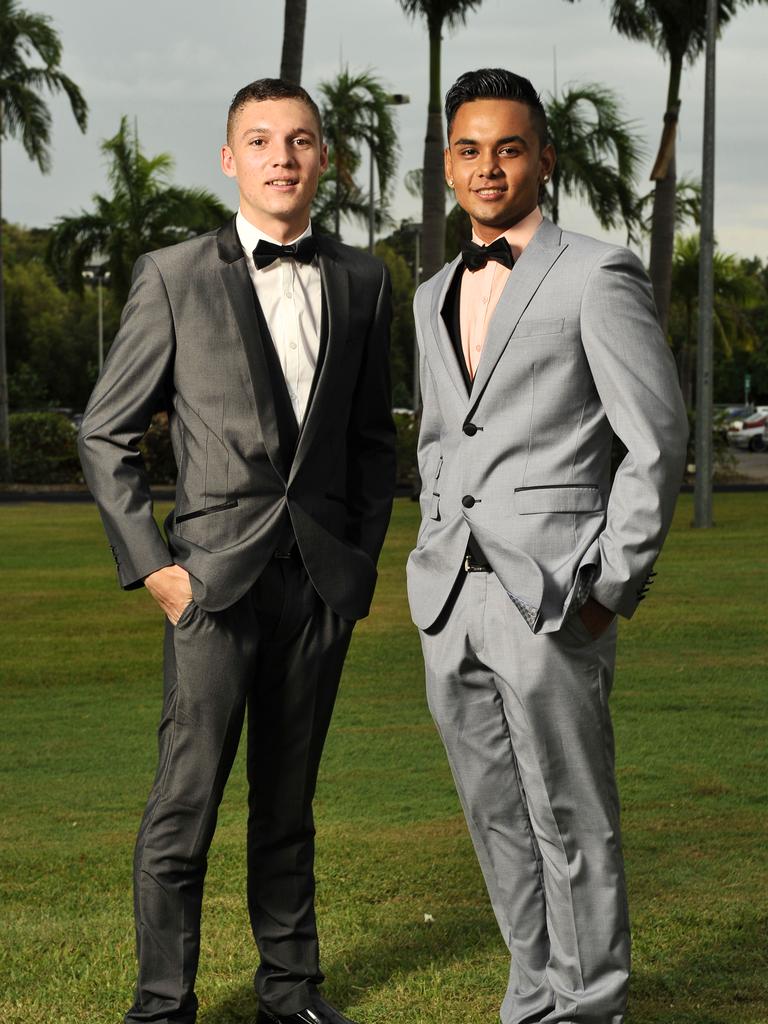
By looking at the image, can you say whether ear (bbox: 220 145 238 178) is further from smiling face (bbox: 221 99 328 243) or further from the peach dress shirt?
the peach dress shirt

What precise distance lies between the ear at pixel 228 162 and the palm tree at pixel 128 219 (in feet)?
115

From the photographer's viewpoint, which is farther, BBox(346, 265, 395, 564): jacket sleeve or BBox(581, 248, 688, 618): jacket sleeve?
BBox(346, 265, 395, 564): jacket sleeve

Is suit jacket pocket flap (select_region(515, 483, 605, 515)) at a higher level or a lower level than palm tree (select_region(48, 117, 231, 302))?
lower

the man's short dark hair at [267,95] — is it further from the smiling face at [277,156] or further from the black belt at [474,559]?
the black belt at [474,559]

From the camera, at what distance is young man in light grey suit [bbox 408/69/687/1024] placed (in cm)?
340

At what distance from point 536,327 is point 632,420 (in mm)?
329

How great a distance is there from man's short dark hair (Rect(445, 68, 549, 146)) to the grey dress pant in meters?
1.12

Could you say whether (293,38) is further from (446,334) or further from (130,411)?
(446,334)

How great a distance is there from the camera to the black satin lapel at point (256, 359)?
3.83m

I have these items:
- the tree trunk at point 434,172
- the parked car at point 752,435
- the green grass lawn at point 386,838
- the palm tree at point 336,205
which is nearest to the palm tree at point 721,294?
the parked car at point 752,435

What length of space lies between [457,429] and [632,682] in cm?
593

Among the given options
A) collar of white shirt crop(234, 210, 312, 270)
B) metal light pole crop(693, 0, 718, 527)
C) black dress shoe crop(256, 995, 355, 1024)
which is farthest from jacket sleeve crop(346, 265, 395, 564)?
metal light pole crop(693, 0, 718, 527)

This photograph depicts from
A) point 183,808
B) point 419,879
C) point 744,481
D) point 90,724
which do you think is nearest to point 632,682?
point 90,724

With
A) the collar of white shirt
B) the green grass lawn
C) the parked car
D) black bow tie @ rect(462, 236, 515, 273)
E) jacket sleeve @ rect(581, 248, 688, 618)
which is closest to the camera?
jacket sleeve @ rect(581, 248, 688, 618)
